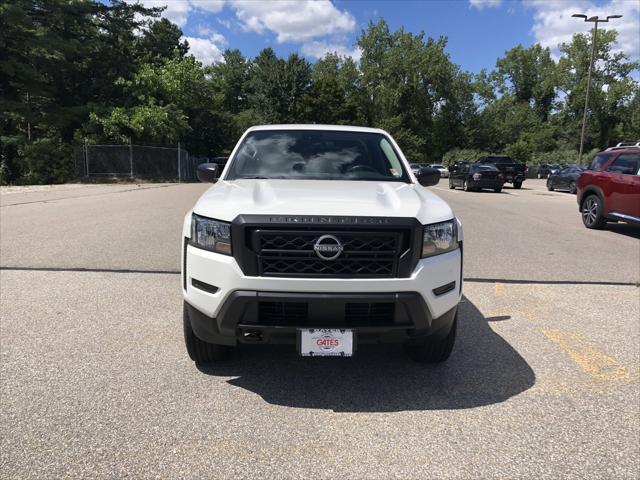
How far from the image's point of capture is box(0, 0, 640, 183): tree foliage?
84.7ft

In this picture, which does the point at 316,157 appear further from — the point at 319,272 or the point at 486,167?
the point at 486,167

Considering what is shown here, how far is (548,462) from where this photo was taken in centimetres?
262

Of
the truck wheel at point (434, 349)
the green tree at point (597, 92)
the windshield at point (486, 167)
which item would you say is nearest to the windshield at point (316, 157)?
the truck wheel at point (434, 349)

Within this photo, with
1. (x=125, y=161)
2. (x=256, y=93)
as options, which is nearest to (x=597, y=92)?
(x=256, y=93)

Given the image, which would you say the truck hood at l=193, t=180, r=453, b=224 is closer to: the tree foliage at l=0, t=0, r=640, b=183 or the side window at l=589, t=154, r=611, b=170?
the side window at l=589, t=154, r=611, b=170

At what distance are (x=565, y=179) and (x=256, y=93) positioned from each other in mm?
45688

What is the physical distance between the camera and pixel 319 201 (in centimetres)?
321

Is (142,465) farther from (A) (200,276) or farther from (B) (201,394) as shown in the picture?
(A) (200,276)

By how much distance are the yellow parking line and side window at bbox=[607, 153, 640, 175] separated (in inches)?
289

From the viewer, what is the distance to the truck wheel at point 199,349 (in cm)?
351

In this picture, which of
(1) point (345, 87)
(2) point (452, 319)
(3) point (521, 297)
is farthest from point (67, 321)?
(1) point (345, 87)

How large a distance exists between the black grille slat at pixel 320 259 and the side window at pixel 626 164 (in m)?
9.33

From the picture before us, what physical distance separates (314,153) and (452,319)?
203cm

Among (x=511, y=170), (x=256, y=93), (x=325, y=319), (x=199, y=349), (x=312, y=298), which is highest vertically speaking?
(x=256, y=93)
